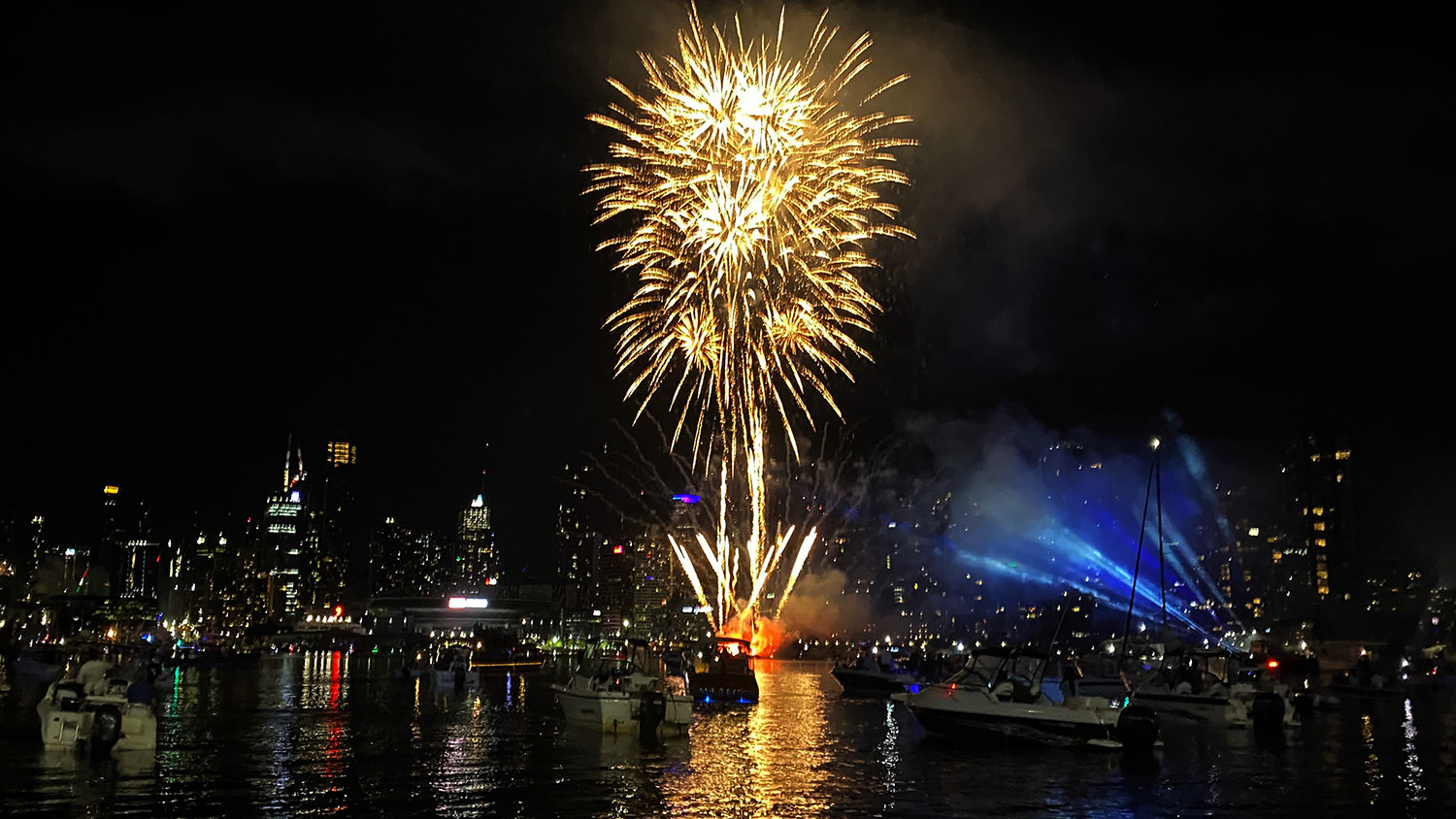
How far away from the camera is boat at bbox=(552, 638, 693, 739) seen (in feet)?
114

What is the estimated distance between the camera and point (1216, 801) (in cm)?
2344

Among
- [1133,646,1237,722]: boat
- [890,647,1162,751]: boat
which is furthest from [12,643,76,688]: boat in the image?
[1133,646,1237,722]: boat

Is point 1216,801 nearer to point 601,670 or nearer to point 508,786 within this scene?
point 508,786

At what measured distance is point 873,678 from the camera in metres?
61.7

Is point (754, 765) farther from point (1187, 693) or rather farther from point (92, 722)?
point (1187, 693)

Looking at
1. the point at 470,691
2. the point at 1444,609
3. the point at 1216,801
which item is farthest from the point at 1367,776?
the point at 1444,609

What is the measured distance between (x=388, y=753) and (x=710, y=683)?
85.3ft

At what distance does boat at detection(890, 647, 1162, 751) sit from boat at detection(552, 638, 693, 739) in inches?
272

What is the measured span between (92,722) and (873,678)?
40.6m

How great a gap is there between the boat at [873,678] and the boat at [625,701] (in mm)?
22658

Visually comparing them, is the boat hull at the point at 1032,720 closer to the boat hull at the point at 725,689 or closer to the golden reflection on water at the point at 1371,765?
the golden reflection on water at the point at 1371,765

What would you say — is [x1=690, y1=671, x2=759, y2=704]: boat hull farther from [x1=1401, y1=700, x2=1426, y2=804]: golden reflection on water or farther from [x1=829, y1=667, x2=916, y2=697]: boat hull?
[x1=1401, y1=700, x2=1426, y2=804]: golden reflection on water

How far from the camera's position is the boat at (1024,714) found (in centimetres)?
3172

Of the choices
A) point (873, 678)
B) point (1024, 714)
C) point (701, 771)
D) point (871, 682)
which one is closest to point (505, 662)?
point (871, 682)
